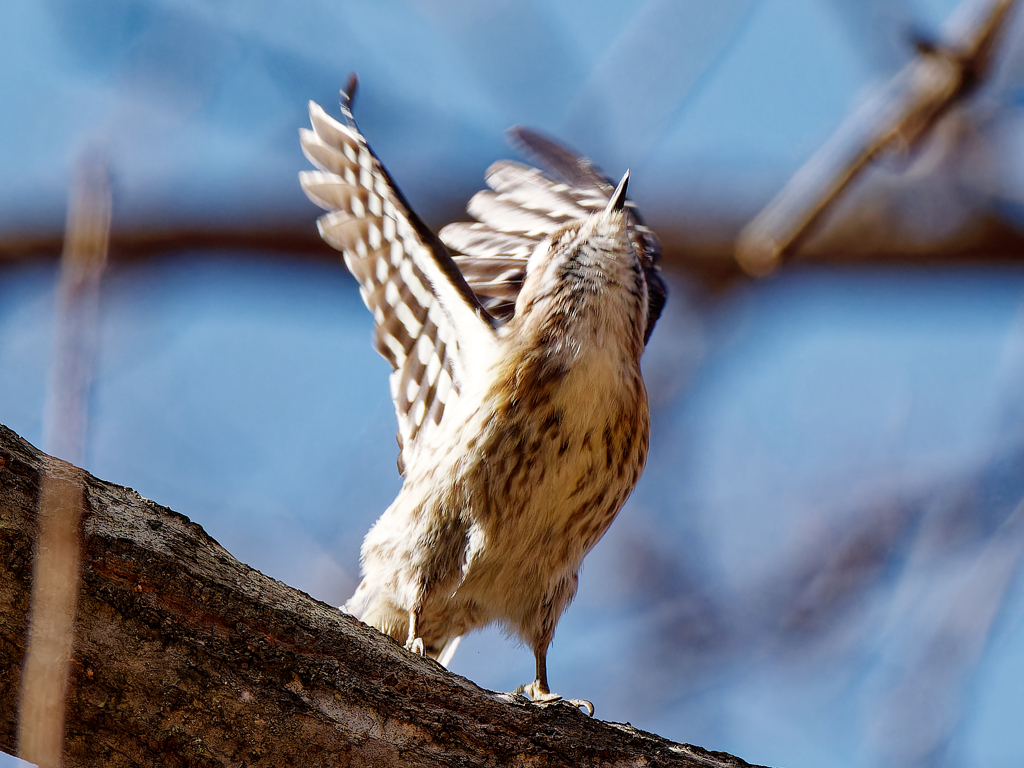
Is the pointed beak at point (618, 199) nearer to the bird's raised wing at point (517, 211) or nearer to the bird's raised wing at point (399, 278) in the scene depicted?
the bird's raised wing at point (399, 278)

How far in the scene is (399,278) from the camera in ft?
11.4

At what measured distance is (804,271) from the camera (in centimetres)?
391

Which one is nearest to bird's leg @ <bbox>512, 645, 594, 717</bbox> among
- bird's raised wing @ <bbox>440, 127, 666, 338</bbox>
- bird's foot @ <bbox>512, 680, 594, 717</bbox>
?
bird's foot @ <bbox>512, 680, 594, 717</bbox>

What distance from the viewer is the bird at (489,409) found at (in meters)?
2.81

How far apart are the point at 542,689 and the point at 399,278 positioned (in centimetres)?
146

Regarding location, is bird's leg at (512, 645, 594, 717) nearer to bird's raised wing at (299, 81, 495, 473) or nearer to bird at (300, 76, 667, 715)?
bird at (300, 76, 667, 715)

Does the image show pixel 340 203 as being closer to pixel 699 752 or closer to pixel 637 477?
pixel 637 477

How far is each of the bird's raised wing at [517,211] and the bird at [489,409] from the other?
1.42ft

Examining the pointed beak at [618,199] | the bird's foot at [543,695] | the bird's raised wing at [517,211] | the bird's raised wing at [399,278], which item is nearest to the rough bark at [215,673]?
the bird's foot at [543,695]

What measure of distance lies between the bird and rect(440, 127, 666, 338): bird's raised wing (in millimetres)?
433

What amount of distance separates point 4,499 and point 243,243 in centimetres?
223

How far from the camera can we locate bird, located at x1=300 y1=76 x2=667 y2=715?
281 cm

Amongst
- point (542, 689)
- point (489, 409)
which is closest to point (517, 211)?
point (489, 409)

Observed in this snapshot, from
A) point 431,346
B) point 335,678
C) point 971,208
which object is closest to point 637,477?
point 431,346
